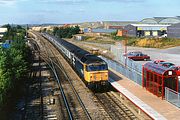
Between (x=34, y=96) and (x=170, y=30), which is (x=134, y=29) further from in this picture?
(x=34, y=96)

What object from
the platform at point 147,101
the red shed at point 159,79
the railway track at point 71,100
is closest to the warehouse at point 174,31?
the railway track at point 71,100

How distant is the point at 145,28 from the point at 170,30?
19.9m

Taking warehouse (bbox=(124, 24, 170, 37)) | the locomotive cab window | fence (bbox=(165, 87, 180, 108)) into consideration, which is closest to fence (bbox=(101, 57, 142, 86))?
the locomotive cab window

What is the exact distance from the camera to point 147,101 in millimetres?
23266

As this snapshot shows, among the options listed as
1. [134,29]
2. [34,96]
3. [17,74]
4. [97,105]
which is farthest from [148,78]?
[134,29]

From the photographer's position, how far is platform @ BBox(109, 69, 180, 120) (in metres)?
19.8

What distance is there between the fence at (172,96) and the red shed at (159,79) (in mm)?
713

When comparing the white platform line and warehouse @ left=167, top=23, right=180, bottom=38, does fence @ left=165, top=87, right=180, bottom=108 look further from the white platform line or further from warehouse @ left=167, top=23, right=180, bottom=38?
warehouse @ left=167, top=23, right=180, bottom=38

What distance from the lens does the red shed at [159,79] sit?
74.9 feet

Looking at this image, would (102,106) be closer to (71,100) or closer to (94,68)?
(71,100)

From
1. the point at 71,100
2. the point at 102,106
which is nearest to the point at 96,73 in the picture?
the point at 71,100

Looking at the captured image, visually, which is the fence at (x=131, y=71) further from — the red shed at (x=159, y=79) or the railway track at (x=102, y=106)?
the red shed at (x=159, y=79)

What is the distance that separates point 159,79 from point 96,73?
7.13 meters

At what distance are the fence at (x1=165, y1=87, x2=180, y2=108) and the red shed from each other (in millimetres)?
713
